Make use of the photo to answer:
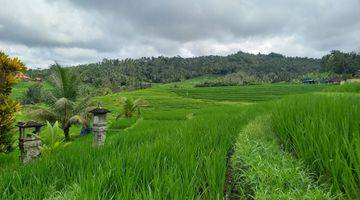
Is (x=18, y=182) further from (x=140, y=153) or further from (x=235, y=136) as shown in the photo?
(x=235, y=136)

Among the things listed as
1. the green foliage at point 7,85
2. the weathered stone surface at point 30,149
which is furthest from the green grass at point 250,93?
the weathered stone surface at point 30,149

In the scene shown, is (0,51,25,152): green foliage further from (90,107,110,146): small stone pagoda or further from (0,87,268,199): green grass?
(0,87,268,199): green grass

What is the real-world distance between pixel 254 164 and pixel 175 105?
39.6m

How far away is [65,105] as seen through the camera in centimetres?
1723

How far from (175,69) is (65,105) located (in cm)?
11858

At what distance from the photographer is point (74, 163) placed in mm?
3754

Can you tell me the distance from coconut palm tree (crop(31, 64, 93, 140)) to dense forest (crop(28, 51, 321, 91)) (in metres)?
59.0

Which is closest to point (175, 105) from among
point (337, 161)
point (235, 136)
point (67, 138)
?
point (67, 138)

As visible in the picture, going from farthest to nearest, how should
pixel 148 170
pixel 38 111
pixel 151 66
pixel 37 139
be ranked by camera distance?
pixel 151 66 → pixel 38 111 → pixel 37 139 → pixel 148 170

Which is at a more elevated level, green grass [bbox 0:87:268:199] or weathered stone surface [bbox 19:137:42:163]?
green grass [bbox 0:87:268:199]

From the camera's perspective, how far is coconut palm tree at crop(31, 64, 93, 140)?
55.8 ft

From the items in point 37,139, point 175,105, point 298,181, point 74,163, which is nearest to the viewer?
point 298,181

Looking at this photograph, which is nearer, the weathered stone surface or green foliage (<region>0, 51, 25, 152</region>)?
the weathered stone surface

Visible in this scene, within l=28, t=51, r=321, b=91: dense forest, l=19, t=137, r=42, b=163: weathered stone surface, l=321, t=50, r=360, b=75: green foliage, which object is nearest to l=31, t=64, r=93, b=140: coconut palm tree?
l=19, t=137, r=42, b=163: weathered stone surface
